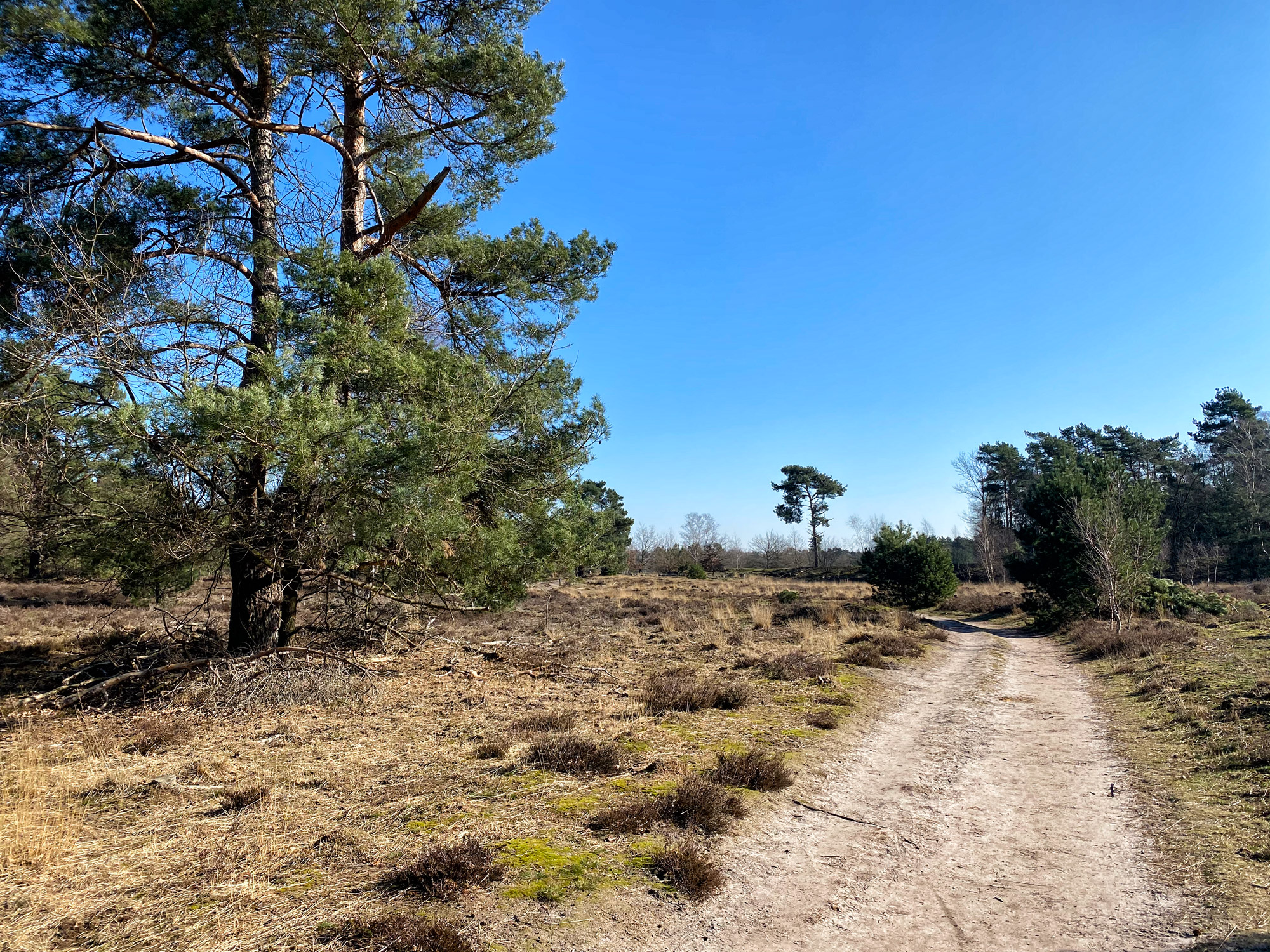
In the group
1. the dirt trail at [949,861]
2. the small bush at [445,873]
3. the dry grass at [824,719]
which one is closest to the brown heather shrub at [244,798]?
the small bush at [445,873]

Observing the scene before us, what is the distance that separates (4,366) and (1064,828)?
10908 mm

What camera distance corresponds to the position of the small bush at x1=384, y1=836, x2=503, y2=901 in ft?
11.0

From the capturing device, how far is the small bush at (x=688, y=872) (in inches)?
143

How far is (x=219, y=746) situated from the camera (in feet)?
20.3

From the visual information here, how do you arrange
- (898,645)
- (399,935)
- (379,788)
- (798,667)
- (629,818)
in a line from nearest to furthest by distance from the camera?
(399,935)
(629,818)
(379,788)
(798,667)
(898,645)

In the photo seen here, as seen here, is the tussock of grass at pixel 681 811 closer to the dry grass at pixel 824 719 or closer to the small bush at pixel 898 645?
the dry grass at pixel 824 719

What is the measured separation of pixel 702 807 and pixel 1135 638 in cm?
1422

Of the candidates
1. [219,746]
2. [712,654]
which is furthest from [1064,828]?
[712,654]

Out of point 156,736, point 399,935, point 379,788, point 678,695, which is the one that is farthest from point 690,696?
→ point 156,736

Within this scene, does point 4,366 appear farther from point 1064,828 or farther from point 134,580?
point 1064,828

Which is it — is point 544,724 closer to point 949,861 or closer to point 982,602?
point 949,861

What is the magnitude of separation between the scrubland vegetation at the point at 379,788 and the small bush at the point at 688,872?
13 mm

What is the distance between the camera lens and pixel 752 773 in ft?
17.8

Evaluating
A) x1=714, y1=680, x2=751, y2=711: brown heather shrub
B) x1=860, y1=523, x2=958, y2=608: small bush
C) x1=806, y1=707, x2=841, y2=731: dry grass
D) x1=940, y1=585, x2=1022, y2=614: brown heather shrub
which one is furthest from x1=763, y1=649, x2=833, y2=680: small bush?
x1=940, y1=585, x2=1022, y2=614: brown heather shrub
